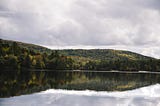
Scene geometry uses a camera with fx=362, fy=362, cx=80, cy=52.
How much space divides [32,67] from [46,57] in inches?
572

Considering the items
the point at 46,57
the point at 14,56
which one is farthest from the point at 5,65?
the point at 46,57

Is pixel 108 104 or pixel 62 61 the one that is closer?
pixel 108 104

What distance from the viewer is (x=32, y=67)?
163375 millimetres

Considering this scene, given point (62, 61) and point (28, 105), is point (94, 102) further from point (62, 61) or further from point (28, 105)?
point (62, 61)

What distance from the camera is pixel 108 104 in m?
37.9

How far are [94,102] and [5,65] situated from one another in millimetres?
109108

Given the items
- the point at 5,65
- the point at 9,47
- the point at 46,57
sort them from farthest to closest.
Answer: the point at 46,57, the point at 9,47, the point at 5,65

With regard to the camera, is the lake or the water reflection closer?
the lake

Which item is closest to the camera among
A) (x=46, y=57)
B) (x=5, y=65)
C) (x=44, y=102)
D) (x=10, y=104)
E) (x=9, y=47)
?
(x=10, y=104)

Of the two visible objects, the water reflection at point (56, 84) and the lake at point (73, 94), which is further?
the water reflection at point (56, 84)

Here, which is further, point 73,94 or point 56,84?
point 56,84

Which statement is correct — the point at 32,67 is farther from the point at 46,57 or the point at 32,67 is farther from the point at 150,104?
the point at 150,104

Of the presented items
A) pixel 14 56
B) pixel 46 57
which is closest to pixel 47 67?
pixel 46 57

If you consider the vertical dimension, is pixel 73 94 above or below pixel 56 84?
above
